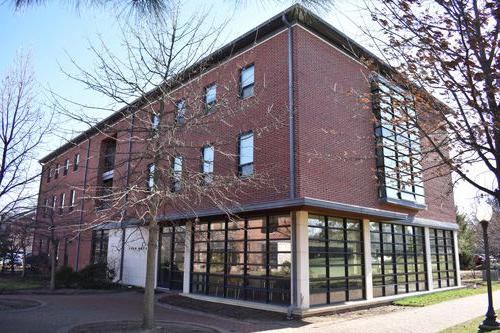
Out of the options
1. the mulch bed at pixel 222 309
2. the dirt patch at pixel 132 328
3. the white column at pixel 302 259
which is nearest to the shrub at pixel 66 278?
the mulch bed at pixel 222 309

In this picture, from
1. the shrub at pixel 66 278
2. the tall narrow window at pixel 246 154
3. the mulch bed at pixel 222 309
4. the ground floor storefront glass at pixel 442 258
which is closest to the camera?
the mulch bed at pixel 222 309

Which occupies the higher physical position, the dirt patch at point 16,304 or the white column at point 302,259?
the white column at point 302,259

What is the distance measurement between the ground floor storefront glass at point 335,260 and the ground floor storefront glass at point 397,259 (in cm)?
113

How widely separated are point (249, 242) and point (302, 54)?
6.94 meters

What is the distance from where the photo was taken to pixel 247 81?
17.2m

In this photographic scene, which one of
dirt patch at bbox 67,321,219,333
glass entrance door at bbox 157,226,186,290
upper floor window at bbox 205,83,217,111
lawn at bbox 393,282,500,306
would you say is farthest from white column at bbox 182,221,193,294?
lawn at bbox 393,282,500,306

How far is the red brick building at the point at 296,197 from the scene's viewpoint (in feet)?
46.9

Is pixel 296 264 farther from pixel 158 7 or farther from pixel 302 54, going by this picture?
pixel 158 7

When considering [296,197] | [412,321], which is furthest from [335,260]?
[412,321]

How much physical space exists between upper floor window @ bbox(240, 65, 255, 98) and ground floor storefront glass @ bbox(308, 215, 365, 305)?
5.51 meters

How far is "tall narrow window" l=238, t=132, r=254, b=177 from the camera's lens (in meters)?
16.2

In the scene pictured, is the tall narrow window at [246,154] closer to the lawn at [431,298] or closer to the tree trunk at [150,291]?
the tree trunk at [150,291]

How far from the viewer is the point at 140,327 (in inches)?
413

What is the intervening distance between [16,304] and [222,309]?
713cm
